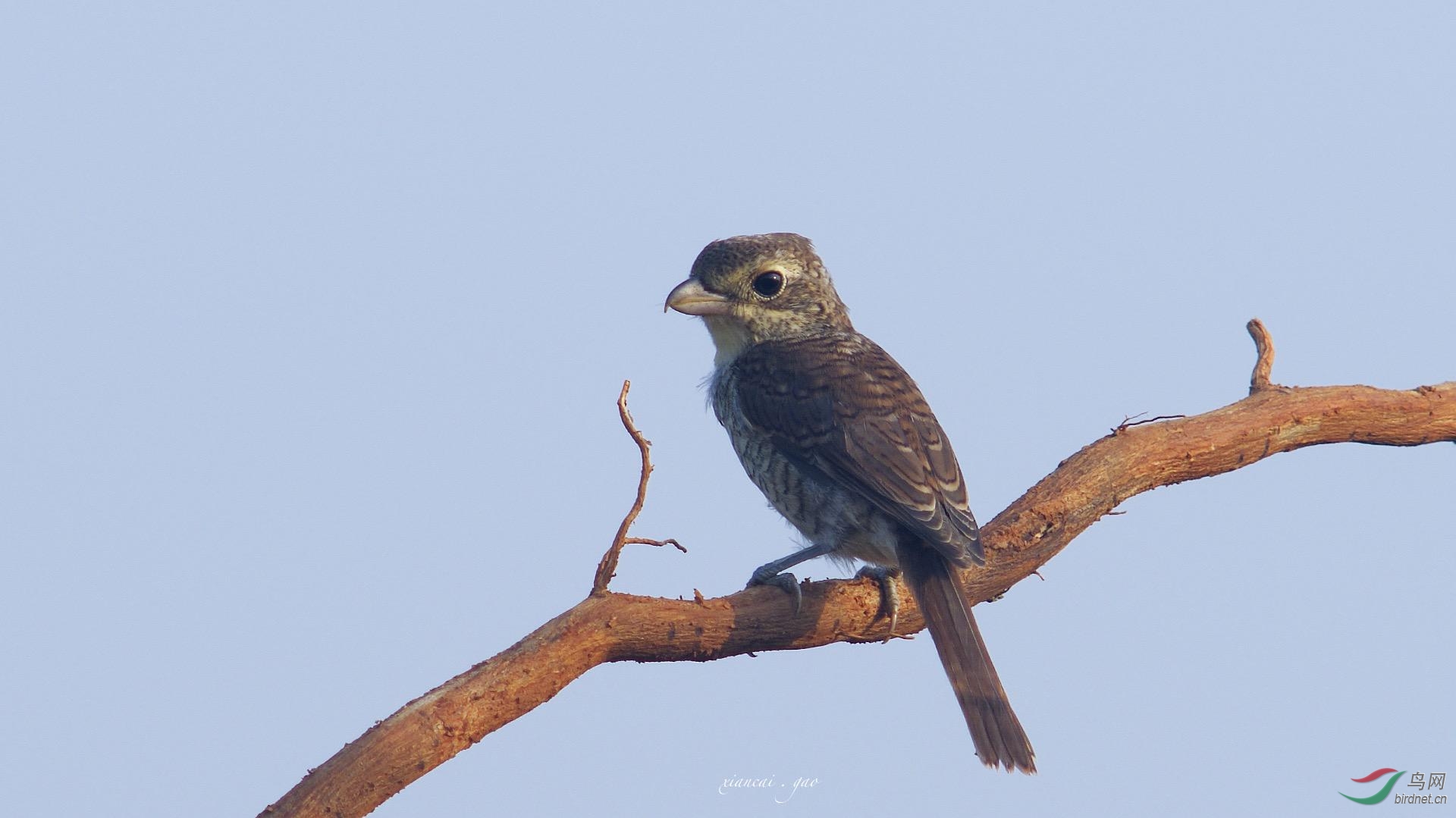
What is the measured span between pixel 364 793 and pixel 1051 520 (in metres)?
2.95

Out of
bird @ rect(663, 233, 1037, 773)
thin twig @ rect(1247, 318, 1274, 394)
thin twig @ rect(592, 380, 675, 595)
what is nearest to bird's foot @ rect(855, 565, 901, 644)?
bird @ rect(663, 233, 1037, 773)

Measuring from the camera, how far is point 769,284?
6121mm

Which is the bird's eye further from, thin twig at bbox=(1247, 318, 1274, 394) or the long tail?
thin twig at bbox=(1247, 318, 1274, 394)

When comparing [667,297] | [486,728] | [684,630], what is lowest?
[486,728]

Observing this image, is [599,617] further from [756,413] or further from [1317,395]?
[1317,395]

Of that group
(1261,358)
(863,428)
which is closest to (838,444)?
(863,428)

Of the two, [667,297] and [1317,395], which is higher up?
[667,297]

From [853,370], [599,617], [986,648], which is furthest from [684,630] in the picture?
[853,370]

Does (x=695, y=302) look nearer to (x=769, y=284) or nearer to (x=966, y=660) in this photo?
(x=769, y=284)

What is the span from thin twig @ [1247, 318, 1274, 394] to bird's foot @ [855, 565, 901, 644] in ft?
7.41

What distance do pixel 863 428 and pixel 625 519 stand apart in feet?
4.12

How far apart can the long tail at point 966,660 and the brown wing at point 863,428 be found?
0.40 feet

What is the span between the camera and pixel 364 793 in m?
4.07

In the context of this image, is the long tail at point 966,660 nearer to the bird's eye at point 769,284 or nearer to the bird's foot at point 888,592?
the bird's foot at point 888,592
